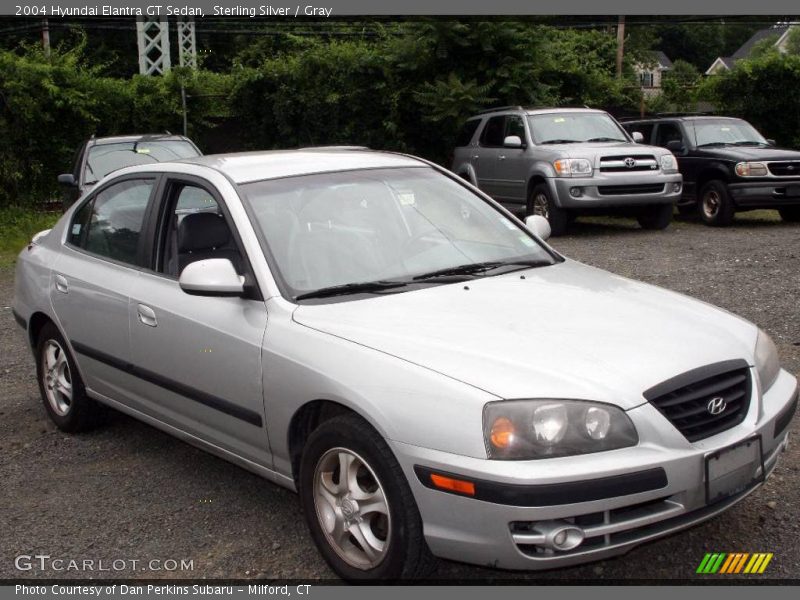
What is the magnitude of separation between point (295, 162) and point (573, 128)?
10.6 meters

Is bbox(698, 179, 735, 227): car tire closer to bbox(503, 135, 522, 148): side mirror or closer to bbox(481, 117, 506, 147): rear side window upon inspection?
bbox(503, 135, 522, 148): side mirror

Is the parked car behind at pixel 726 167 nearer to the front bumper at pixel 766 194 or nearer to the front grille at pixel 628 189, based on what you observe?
the front bumper at pixel 766 194

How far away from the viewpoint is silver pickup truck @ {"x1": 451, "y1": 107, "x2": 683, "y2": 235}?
45.4 feet

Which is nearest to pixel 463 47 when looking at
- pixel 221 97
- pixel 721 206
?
pixel 221 97

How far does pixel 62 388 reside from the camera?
5.88 metres

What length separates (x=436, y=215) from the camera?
489 cm

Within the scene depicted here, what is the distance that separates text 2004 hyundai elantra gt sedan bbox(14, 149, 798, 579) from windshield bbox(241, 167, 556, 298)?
1 centimetres

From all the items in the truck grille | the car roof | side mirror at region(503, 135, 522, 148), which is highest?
the car roof

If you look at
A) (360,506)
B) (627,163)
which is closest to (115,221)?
(360,506)

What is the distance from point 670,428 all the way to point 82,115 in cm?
1679

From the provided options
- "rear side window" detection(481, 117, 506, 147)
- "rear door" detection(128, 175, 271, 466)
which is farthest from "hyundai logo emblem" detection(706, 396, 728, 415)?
"rear side window" detection(481, 117, 506, 147)

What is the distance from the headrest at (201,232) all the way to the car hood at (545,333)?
38.5 inches

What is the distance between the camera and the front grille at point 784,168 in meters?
14.4

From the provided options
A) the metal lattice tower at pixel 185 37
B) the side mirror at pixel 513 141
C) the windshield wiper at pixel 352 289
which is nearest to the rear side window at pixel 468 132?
the side mirror at pixel 513 141
